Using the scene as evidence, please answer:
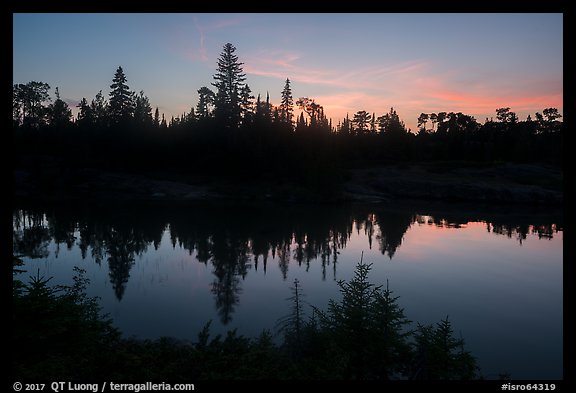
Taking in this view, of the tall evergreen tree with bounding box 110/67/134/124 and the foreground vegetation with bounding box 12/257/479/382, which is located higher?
the tall evergreen tree with bounding box 110/67/134/124

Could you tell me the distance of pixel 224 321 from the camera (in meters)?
12.0

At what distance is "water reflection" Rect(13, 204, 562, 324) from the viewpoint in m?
19.5

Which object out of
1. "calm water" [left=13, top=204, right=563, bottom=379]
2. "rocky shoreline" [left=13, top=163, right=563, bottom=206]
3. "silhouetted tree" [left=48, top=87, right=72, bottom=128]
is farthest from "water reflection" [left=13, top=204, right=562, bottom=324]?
"silhouetted tree" [left=48, top=87, right=72, bottom=128]

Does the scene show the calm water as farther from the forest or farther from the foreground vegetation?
the forest

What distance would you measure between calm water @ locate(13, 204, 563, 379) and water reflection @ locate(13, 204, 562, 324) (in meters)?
0.11

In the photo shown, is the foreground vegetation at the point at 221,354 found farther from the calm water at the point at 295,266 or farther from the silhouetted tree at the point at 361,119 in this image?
the silhouetted tree at the point at 361,119

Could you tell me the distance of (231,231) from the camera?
94.0 feet

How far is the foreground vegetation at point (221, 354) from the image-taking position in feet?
21.2

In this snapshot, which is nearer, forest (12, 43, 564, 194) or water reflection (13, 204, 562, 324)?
water reflection (13, 204, 562, 324)

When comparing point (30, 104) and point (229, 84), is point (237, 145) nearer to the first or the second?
point (229, 84)

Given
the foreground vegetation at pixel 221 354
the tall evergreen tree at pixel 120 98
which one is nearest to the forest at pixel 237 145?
the tall evergreen tree at pixel 120 98
